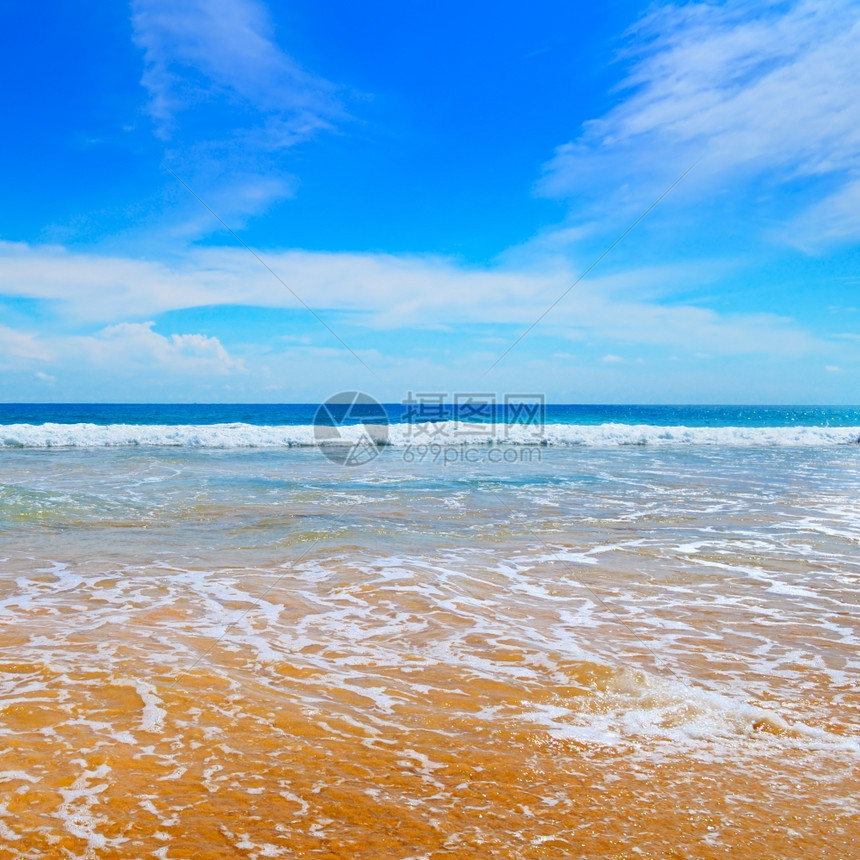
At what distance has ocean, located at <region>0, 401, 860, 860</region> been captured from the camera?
9.32 ft

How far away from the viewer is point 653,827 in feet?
9.29

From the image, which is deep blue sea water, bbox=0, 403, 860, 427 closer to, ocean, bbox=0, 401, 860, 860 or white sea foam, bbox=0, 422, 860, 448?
white sea foam, bbox=0, 422, 860, 448

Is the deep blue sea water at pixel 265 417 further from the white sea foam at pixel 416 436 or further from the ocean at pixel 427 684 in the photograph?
the ocean at pixel 427 684

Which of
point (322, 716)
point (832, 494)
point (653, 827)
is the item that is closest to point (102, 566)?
point (322, 716)

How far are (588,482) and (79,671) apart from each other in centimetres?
1307

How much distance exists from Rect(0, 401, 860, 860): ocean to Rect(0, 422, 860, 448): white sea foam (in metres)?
17.1

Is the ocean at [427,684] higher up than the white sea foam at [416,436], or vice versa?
the white sea foam at [416,436]

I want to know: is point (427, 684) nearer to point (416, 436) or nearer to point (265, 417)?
point (416, 436)

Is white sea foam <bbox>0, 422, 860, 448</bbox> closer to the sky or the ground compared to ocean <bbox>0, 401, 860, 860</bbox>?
closer to the sky

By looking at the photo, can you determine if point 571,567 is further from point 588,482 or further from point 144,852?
point 588,482

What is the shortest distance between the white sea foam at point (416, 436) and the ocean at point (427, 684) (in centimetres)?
1711

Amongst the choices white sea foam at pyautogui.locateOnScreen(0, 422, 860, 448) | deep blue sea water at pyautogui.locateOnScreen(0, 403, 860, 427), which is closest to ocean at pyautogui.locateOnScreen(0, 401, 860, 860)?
white sea foam at pyautogui.locateOnScreen(0, 422, 860, 448)

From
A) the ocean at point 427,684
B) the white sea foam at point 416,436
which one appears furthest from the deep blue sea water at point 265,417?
the ocean at point 427,684

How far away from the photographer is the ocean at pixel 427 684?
2842 mm
